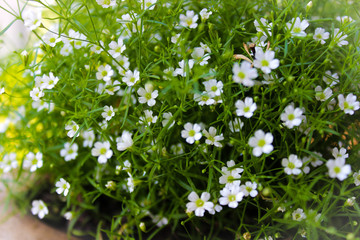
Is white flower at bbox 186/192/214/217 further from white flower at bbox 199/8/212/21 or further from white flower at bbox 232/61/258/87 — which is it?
white flower at bbox 199/8/212/21

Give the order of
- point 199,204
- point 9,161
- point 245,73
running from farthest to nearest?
point 9,161 < point 199,204 < point 245,73

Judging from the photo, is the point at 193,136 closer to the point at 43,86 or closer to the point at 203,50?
the point at 203,50

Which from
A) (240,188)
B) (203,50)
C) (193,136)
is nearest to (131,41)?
(203,50)

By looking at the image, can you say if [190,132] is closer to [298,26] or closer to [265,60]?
[265,60]

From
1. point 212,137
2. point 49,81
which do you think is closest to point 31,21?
point 49,81

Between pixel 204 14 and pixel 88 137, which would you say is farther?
pixel 88 137

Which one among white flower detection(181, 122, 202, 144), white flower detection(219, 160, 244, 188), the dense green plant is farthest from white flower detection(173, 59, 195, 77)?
white flower detection(219, 160, 244, 188)

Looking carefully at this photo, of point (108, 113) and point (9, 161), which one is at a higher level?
point (108, 113)
